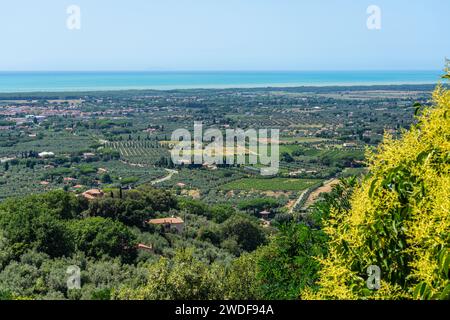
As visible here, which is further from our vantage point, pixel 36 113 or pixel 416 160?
pixel 36 113

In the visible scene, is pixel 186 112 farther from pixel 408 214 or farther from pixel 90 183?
pixel 408 214

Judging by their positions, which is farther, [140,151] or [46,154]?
[140,151]

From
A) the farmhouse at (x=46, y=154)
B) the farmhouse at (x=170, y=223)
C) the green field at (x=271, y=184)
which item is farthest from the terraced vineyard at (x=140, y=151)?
the farmhouse at (x=170, y=223)

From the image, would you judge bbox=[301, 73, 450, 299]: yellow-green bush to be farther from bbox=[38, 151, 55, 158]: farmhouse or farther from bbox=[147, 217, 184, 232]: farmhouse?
bbox=[38, 151, 55, 158]: farmhouse

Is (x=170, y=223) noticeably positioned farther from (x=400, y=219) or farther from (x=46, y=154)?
(x=46, y=154)

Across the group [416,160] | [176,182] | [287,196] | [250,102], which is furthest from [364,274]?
[250,102]

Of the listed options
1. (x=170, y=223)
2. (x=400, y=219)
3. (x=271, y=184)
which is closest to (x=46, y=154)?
(x=271, y=184)
